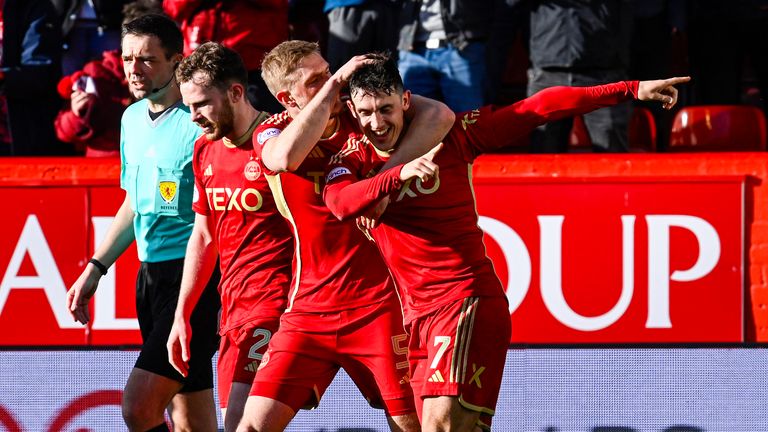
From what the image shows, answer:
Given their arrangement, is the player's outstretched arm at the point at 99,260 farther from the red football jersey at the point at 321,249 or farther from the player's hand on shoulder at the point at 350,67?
the player's hand on shoulder at the point at 350,67

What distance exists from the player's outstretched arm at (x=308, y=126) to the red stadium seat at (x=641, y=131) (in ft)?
12.2

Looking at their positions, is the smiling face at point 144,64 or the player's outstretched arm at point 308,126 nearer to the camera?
the player's outstretched arm at point 308,126

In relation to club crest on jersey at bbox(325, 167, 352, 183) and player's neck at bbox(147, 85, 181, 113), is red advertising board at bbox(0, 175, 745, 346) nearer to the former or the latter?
player's neck at bbox(147, 85, 181, 113)

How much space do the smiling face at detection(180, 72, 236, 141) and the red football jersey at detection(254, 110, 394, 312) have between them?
173 mm

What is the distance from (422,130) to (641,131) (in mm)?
3795

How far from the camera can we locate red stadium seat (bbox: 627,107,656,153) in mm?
8680

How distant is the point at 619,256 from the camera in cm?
763

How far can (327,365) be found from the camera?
5473mm

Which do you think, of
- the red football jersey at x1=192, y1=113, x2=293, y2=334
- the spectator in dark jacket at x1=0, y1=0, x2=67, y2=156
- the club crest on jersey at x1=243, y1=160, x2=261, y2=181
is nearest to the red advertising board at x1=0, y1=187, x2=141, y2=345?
the spectator in dark jacket at x1=0, y1=0, x2=67, y2=156

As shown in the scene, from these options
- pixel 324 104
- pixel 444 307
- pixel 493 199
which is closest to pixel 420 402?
pixel 444 307

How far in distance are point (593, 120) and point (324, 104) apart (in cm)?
305

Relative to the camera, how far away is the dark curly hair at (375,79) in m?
5.07

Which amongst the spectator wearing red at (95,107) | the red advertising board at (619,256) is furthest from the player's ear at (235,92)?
the spectator wearing red at (95,107)

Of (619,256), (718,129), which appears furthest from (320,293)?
(718,129)
